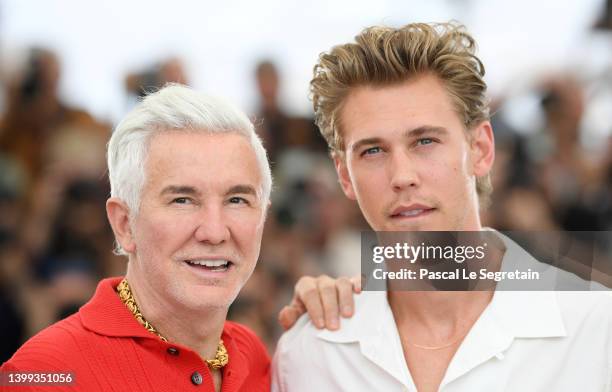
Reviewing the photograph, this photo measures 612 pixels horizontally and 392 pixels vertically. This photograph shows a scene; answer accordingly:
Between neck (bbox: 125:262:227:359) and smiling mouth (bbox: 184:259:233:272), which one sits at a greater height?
smiling mouth (bbox: 184:259:233:272)

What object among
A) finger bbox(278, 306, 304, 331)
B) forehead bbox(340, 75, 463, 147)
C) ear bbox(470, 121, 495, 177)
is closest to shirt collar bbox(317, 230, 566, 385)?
finger bbox(278, 306, 304, 331)

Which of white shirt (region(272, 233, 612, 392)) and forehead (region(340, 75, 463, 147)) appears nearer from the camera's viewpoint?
white shirt (region(272, 233, 612, 392))

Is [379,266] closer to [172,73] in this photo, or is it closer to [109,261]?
[109,261]

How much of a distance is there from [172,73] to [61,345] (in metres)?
3.66

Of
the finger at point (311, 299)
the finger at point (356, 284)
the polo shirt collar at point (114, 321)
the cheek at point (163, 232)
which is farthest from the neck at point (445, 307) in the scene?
the cheek at point (163, 232)

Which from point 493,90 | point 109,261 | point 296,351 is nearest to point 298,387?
point 296,351

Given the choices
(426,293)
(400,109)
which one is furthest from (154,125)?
(426,293)

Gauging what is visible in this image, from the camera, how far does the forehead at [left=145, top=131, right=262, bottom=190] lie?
8.25ft

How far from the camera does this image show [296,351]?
115 inches

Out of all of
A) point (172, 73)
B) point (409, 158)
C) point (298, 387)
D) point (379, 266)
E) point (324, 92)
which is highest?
point (172, 73)

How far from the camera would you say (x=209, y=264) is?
2.58 meters

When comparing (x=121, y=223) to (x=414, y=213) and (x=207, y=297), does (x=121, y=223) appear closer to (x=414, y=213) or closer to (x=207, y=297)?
(x=207, y=297)

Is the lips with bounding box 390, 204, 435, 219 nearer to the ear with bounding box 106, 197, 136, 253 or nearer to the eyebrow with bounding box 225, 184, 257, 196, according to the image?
the eyebrow with bounding box 225, 184, 257, 196

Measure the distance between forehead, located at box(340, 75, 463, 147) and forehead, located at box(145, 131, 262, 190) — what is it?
0.48 meters
